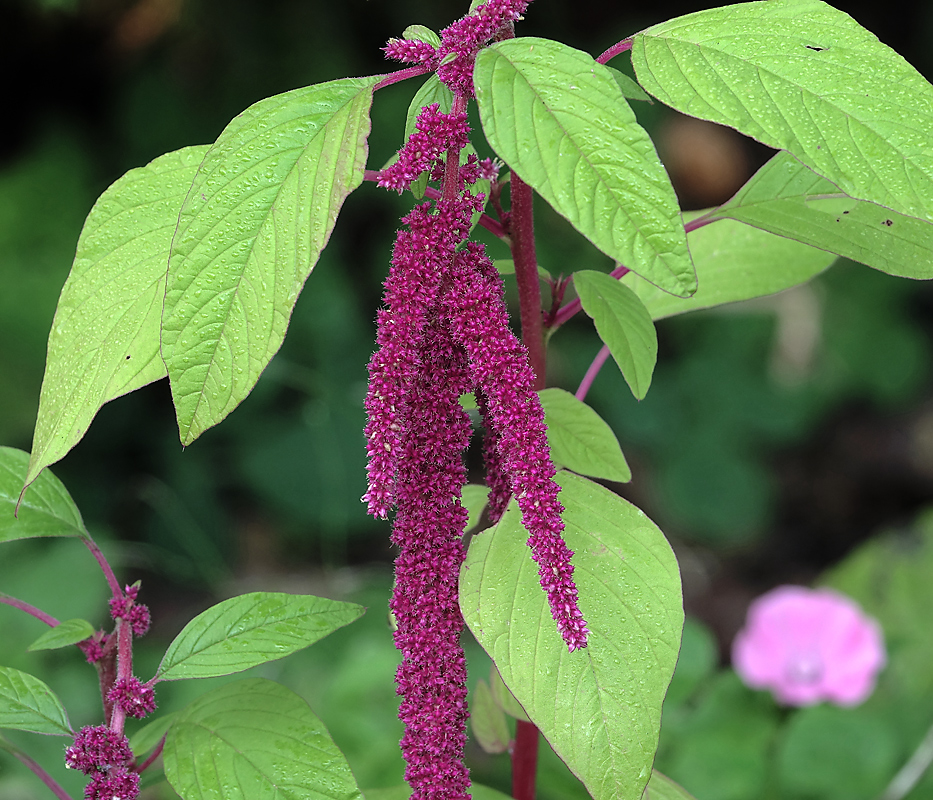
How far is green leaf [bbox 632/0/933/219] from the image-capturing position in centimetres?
34

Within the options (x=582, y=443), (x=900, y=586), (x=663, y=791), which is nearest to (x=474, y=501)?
(x=582, y=443)

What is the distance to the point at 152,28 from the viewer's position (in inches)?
70.5

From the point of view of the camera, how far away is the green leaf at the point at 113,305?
0.41m

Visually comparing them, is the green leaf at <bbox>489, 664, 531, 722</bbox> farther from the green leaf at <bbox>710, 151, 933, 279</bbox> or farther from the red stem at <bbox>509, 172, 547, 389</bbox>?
the green leaf at <bbox>710, 151, 933, 279</bbox>

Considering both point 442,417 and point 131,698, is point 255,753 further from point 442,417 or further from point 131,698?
point 442,417

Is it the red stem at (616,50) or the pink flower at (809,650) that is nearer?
the red stem at (616,50)

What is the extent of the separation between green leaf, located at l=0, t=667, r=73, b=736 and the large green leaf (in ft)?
1.06

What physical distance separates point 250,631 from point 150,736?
115 millimetres

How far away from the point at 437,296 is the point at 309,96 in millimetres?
97

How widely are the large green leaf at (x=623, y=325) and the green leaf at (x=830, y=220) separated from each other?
0.26 ft

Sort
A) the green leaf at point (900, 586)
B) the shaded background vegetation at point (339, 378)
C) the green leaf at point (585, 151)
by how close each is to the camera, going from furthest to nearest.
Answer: the shaded background vegetation at point (339, 378) → the green leaf at point (900, 586) → the green leaf at point (585, 151)

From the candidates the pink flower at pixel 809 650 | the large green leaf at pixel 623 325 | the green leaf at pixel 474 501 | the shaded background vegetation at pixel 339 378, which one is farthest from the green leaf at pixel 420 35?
the shaded background vegetation at pixel 339 378

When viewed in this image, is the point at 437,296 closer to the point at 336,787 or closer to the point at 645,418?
the point at 336,787

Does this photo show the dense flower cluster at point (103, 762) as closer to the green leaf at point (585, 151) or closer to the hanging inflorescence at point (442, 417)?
the hanging inflorescence at point (442, 417)
